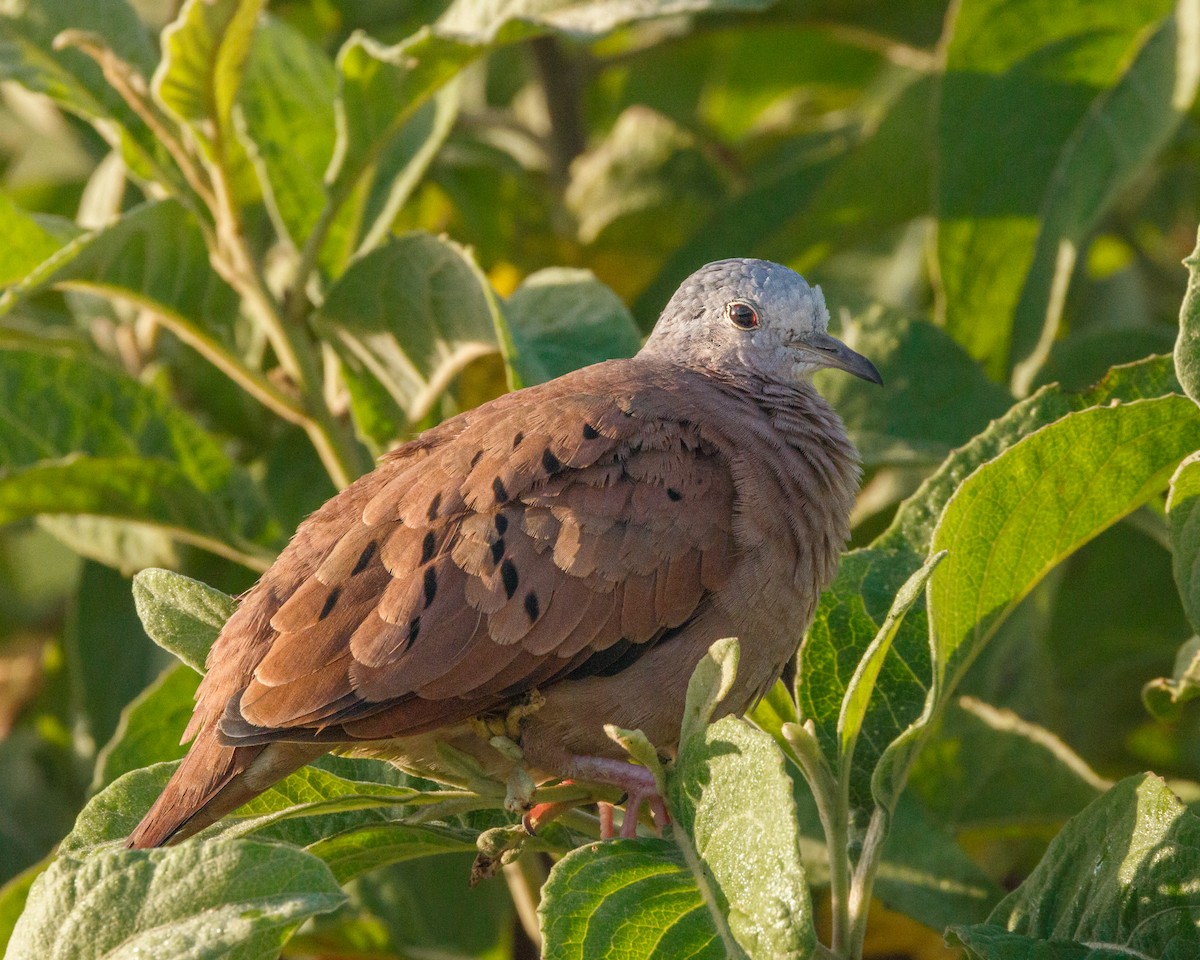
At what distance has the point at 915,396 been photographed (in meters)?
3.72

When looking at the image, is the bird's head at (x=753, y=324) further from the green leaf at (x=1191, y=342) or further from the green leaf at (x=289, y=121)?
the green leaf at (x=1191, y=342)

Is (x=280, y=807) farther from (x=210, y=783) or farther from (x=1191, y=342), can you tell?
(x=1191, y=342)

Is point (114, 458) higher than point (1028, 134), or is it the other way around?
point (1028, 134)

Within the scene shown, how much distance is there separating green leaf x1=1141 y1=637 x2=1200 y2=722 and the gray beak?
3.44ft

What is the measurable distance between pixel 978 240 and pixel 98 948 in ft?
9.40

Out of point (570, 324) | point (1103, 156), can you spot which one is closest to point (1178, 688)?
point (570, 324)

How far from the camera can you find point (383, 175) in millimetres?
3955

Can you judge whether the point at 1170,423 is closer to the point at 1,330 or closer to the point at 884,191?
the point at 884,191

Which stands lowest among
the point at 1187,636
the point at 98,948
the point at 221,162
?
the point at 1187,636

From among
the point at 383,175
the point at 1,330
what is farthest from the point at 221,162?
the point at 1,330

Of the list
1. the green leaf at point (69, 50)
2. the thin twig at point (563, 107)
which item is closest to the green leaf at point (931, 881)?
the green leaf at point (69, 50)

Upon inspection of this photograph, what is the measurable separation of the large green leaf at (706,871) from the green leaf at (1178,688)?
90 cm

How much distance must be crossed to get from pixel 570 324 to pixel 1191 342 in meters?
1.55

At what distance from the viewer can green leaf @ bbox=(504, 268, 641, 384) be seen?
11.6 ft
